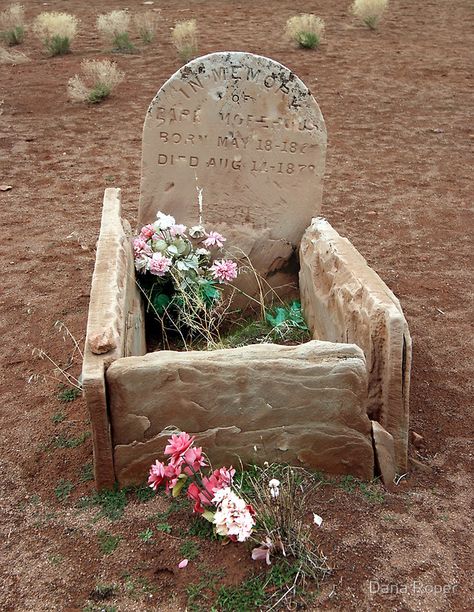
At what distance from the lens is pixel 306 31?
11.2m

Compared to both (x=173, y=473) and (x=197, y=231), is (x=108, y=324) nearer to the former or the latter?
(x=173, y=473)

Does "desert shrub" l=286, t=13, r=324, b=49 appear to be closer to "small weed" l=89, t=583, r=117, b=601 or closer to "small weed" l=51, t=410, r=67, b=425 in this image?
"small weed" l=51, t=410, r=67, b=425

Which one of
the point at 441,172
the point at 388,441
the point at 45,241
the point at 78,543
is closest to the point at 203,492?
the point at 78,543

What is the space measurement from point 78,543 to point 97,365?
626 millimetres

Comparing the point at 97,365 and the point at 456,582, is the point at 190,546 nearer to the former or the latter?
the point at 97,365

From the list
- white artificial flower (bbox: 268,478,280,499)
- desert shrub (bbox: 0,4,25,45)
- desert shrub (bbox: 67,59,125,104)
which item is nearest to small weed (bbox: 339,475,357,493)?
white artificial flower (bbox: 268,478,280,499)

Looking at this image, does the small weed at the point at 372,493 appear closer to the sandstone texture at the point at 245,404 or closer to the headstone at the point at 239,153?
the sandstone texture at the point at 245,404

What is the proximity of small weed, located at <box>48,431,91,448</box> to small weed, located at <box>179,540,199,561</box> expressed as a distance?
33.7 inches

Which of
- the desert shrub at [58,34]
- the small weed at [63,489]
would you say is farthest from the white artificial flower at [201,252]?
the desert shrub at [58,34]

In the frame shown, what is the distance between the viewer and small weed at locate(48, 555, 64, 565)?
8.35 ft

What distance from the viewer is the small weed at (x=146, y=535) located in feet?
8.46

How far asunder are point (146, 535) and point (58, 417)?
0.99m

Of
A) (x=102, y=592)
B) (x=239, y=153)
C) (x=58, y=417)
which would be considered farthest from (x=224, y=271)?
(x=102, y=592)

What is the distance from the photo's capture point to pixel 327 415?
2.78m
